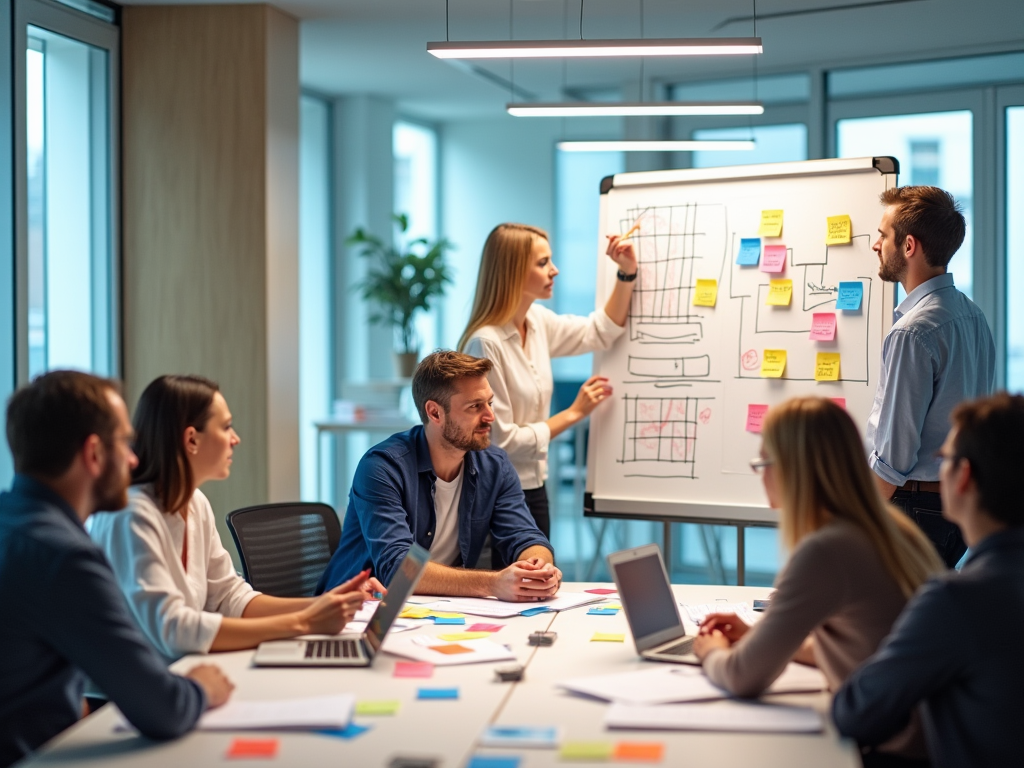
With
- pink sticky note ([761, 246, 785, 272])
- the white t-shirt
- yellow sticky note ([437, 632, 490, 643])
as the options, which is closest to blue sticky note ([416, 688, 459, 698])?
yellow sticky note ([437, 632, 490, 643])

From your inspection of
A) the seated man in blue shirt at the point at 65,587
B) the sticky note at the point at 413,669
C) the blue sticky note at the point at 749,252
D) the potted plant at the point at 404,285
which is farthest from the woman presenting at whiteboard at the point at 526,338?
the potted plant at the point at 404,285

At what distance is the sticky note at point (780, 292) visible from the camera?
369 centimetres

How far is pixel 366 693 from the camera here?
199 cm

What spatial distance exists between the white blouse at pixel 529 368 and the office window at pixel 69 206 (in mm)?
2148

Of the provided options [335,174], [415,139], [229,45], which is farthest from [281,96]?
[415,139]

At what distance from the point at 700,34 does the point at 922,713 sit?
177 inches

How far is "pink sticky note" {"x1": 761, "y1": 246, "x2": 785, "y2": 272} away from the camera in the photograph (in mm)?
3717

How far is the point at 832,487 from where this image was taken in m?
1.94

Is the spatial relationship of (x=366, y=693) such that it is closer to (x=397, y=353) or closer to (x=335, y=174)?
(x=397, y=353)

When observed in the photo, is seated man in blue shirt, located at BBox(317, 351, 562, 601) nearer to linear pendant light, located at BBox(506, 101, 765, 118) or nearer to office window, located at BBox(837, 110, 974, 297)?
linear pendant light, located at BBox(506, 101, 765, 118)

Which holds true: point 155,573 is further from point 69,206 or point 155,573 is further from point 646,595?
point 69,206

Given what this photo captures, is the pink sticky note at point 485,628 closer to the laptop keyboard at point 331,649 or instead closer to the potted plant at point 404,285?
the laptop keyboard at point 331,649

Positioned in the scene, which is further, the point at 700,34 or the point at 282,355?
the point at 700,34

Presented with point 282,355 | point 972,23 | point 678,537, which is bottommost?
point 678,537
